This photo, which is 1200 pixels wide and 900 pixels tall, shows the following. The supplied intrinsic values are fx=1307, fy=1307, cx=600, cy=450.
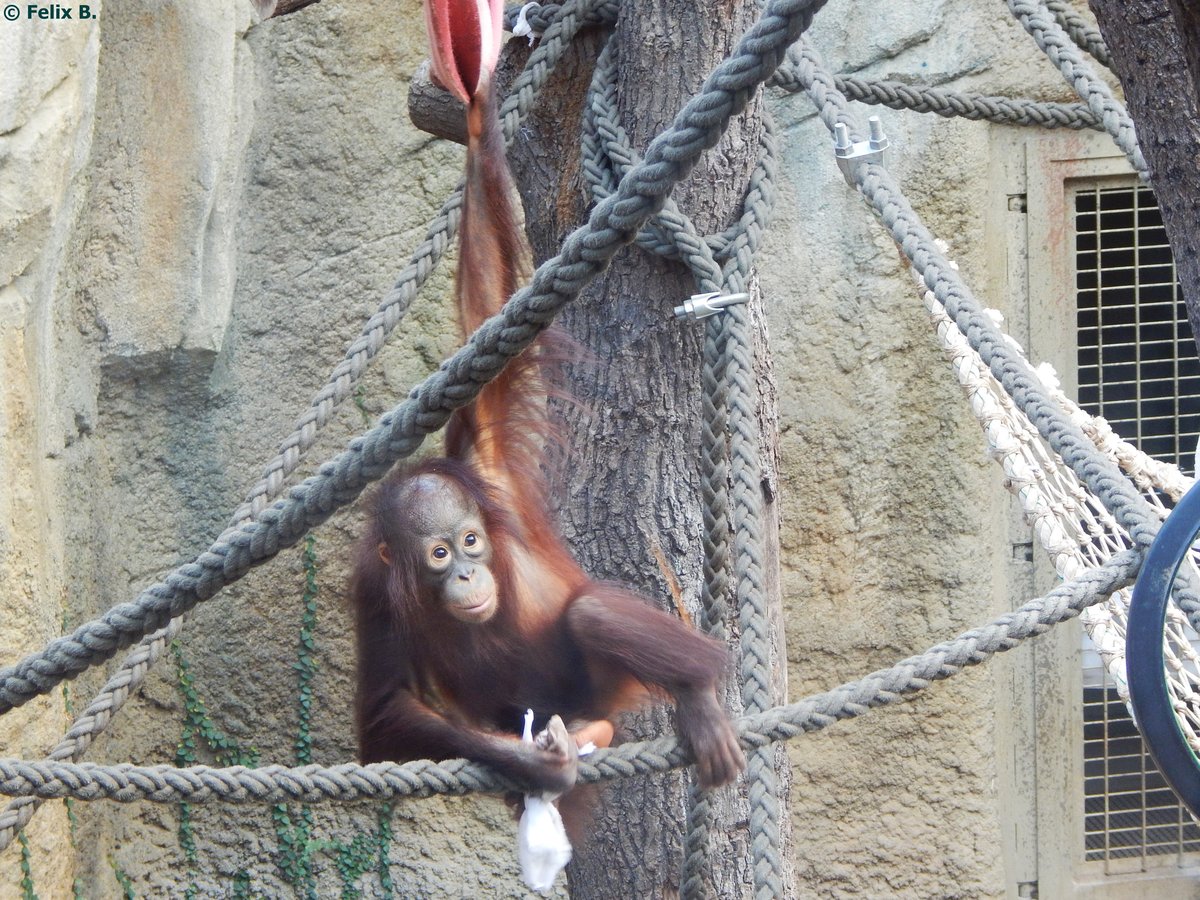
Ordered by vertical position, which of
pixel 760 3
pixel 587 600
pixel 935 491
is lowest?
pixel 587 600

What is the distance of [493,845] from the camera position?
3.95 meters

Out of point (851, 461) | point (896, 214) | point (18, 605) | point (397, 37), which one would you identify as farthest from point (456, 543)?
point (397, 37)

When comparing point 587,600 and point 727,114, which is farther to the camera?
point 587,600

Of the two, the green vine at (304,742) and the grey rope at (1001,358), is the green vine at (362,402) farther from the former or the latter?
the grey rope at (1001,358)

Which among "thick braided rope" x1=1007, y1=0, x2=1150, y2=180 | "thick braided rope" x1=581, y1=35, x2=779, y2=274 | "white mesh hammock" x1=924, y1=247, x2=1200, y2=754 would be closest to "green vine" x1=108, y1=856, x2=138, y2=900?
"thick braided rope" x1=581, y1=35, x2=779, y2=274

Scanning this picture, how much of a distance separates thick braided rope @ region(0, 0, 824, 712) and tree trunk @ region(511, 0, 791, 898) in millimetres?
804

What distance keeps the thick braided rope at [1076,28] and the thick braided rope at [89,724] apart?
2421 millimetres

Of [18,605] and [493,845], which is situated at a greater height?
[18,605]

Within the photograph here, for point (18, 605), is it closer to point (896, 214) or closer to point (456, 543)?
point (456, 543)

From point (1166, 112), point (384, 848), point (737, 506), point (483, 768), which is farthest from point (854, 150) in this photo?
point (384, 848)

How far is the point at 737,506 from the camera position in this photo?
6.78 ft

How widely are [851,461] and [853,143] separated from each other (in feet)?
5.30

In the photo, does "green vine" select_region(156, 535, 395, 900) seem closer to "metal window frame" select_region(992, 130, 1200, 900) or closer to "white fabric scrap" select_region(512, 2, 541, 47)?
"white fabric scrap" select_region(512, 2, 541, 47)

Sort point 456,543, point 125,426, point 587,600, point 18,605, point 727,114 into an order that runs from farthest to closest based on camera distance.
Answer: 1. point 125,426
2. point 18,605
3. point 456,543
4. point 587,600
5. point 727,114
